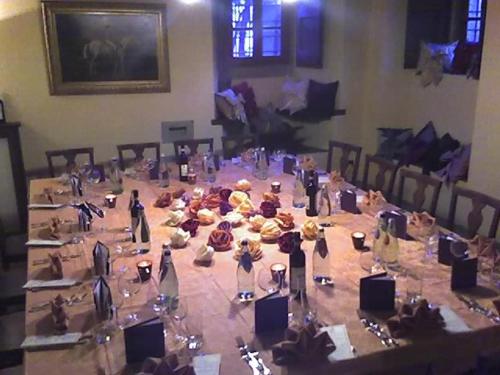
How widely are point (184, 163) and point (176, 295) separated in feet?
5.58

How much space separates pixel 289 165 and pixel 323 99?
1.83 metres

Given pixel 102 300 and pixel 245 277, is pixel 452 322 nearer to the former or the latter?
pixel 245 277

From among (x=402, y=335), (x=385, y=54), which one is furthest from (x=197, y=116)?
(x=402, y=335)

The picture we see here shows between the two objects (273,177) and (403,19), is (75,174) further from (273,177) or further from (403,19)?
(403,19)

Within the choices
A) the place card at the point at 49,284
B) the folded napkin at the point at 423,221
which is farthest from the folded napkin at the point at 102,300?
the folded napkin at the point at 423,221

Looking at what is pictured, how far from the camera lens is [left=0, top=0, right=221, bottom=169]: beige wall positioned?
4.32 m

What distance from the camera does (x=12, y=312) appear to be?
2.79 metres

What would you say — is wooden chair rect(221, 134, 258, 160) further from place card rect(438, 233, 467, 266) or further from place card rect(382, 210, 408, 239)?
place card rect(438, 233, 467, 266)

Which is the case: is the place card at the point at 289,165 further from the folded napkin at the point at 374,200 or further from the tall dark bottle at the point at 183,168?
the folded napkin at the point at 374,200

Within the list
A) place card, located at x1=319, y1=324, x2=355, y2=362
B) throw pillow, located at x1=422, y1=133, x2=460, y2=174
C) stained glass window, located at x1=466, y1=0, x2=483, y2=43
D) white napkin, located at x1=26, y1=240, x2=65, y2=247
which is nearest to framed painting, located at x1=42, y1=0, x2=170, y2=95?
white napkin, located at x1=26, y1=240, x2=65, y2=247

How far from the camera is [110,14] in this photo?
4.44m

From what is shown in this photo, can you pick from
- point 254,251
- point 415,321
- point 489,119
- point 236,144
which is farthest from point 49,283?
point 489,119

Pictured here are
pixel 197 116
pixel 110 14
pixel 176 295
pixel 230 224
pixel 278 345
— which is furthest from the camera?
pixel 197 116

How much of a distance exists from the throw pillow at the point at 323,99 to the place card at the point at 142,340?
13.2ft
